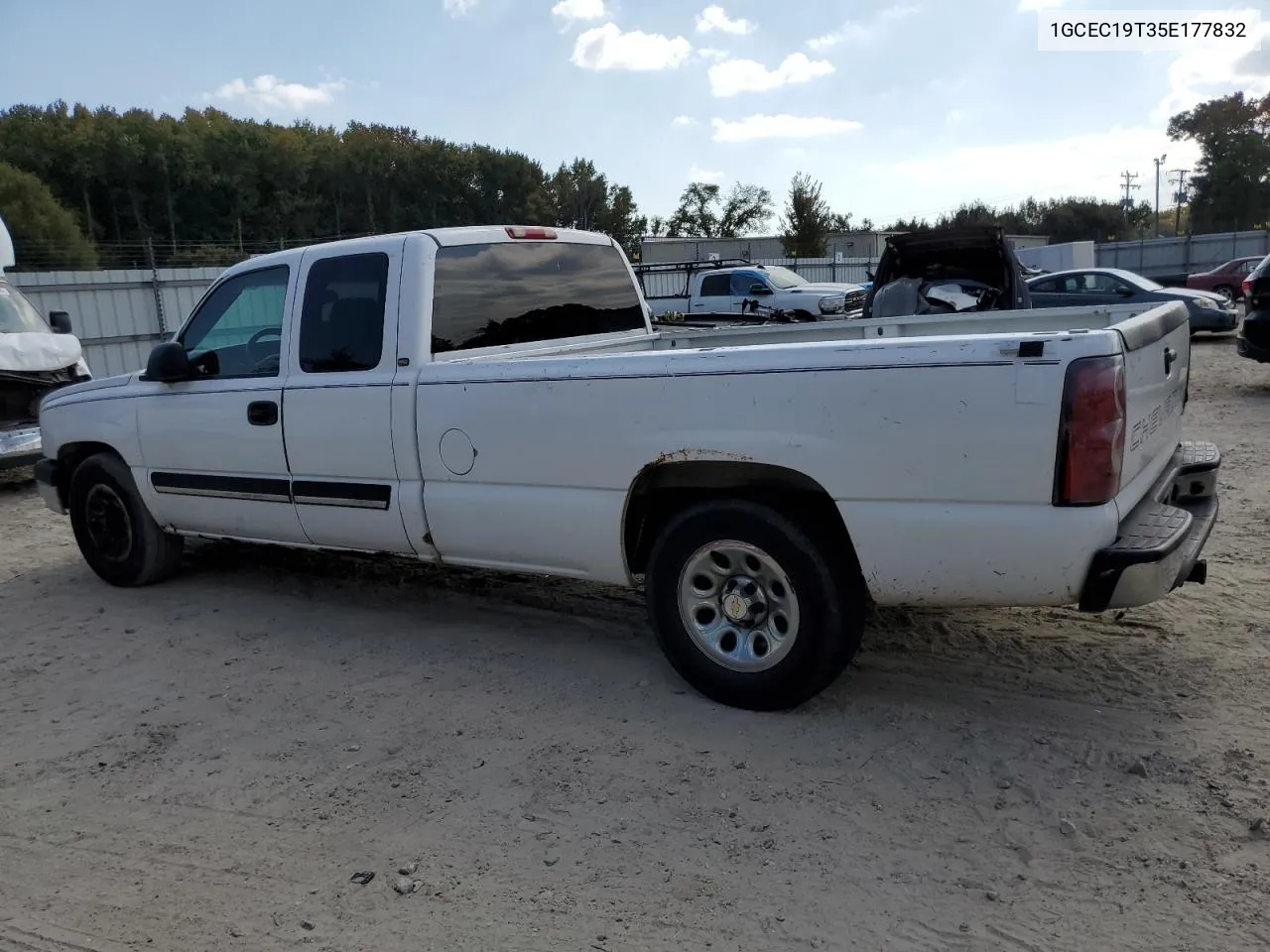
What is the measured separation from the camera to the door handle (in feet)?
16.9

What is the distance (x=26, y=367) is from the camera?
10.2 m

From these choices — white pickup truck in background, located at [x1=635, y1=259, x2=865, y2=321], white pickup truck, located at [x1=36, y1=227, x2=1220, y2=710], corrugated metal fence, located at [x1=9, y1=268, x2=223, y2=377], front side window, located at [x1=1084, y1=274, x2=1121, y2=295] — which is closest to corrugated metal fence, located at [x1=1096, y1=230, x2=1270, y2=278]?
front side window, located at [x1=1084, y1=274, x2=1121, y2=295]

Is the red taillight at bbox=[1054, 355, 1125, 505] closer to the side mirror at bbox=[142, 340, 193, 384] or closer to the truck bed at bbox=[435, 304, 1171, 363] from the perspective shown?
the truck bed at bbox=[435, 304, 1171, 363]

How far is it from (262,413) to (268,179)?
69.3 meters

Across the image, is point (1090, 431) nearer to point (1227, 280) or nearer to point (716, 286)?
point (716, 286)

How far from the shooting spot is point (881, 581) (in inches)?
140

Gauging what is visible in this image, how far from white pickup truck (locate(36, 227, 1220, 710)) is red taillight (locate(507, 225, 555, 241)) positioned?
0.04 meters

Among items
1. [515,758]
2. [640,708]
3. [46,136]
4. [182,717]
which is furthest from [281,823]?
[46,136]

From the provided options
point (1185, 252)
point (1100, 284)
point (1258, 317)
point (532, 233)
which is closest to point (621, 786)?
point (532, 233)

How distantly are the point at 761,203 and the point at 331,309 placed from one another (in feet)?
192

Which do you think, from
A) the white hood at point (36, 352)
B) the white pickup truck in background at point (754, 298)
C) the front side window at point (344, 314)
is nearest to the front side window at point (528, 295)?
the front side window at point (344, 314)

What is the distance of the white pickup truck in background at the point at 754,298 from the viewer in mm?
20328

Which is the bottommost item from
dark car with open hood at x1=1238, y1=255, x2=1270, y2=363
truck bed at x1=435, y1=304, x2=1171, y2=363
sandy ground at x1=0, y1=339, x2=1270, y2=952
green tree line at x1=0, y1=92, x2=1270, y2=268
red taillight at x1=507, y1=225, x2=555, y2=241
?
sandy ground at x1=0, y1=339, x2=1270, y2=952

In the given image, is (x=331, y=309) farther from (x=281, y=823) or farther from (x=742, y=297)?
(x=742, y=297)
